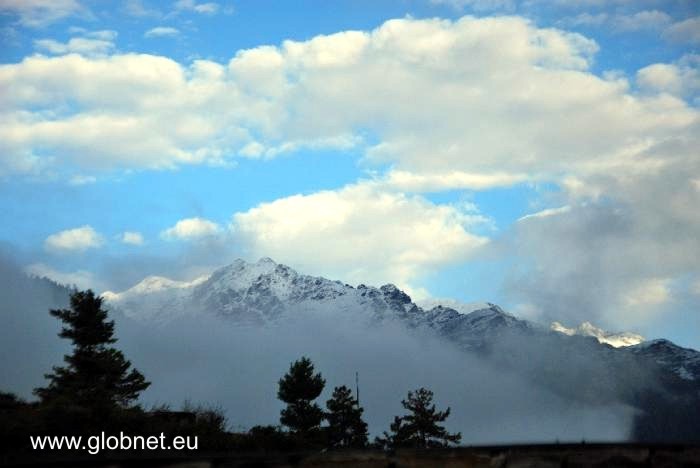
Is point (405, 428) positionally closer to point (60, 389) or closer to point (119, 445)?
point (60, 389)

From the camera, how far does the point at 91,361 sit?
4725cm

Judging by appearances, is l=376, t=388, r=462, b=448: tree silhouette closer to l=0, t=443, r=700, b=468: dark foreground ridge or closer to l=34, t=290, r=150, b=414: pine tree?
l=34, t=290, r=150, b=414: pine tree

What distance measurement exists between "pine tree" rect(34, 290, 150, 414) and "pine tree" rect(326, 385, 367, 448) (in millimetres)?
18215

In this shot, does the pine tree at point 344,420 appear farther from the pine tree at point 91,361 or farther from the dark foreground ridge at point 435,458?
the dark foreground ridge at point 435,458

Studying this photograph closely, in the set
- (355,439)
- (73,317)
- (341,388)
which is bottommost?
(355,439)

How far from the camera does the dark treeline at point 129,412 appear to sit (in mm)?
18047

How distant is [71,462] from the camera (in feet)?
21.8

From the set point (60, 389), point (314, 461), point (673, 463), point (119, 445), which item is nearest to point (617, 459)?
point (673, 463)

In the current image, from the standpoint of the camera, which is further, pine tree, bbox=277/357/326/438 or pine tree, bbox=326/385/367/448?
pine tree, bbox=326/385/367/448

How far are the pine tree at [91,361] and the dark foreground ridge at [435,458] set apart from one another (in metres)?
39.8

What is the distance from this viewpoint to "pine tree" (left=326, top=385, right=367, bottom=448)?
62656 mm

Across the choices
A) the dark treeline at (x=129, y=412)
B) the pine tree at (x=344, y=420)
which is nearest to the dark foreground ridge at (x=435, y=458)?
the dark treeline at (x=129, y=412)

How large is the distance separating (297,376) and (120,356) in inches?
545

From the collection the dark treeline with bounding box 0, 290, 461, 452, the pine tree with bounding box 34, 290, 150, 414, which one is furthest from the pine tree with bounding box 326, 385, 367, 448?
the pine tree with bounding box 34, 290, 150, 414
